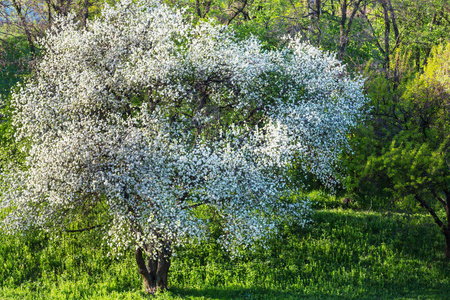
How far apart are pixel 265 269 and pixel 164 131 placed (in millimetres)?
9098

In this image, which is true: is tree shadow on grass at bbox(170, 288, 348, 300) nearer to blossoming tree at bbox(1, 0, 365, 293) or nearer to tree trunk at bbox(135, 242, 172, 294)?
tree trunk at bbox(135, 242, 172, 294)

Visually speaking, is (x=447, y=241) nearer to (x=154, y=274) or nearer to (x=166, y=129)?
(x=154, y=274)

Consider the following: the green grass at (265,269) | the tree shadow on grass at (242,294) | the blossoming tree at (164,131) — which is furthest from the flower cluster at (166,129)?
the green grass at (265,269)

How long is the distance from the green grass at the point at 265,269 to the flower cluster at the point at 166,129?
4008 millimetres

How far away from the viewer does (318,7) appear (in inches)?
1189

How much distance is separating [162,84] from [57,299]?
9482mm

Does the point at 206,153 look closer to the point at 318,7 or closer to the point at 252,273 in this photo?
the point at 252,273

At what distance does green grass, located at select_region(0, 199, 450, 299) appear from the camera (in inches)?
690

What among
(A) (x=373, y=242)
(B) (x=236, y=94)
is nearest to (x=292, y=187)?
(B) (x=236, y=94)

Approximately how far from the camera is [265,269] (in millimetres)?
19172

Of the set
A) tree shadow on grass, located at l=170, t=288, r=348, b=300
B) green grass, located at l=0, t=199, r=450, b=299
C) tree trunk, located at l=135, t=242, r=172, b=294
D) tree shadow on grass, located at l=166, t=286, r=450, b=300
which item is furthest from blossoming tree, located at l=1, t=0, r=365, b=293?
green grass, located at l=0, t=199, r=450, b=299

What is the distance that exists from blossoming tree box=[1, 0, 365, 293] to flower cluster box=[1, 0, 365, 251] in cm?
5

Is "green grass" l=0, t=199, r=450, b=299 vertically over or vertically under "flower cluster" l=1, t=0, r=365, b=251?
under

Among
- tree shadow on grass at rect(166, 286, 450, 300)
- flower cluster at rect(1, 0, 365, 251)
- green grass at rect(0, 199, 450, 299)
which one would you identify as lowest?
tree shadow on grass at rect(166, 286, 450, 300)
